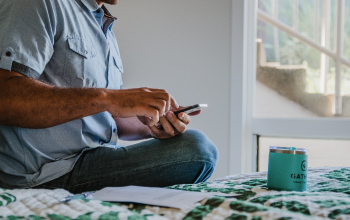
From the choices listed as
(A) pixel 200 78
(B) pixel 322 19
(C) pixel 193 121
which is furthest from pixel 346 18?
(C) pixel 193 121

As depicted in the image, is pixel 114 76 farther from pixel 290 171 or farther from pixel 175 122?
pixel 290 171

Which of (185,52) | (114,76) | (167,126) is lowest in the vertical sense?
(167,126)

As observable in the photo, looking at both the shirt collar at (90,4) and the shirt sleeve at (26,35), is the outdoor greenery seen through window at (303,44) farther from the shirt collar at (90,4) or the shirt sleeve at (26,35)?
the shirt sleeve at (26,35)

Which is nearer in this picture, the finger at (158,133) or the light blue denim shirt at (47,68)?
the light blue denim shirt at (47,68)

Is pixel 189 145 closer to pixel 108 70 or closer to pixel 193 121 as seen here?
pixel 108 70

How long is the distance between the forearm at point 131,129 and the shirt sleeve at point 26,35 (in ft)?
1.64

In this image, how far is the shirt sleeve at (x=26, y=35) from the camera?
0.96m

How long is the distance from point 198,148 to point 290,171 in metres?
0.32

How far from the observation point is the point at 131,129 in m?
1.46

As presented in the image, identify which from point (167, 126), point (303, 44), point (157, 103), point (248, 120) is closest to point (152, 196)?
point (157, 103)

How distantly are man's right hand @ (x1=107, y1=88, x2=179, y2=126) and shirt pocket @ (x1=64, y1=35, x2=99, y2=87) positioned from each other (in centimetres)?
17

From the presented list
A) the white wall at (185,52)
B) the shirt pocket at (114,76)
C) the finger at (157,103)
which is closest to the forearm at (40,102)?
the finger at (157,103)

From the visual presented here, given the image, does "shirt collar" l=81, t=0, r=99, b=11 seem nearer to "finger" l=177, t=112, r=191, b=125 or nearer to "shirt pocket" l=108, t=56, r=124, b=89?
"shirt pocket" l=108, t=56, r=124, b=89

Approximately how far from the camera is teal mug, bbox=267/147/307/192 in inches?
33.5
